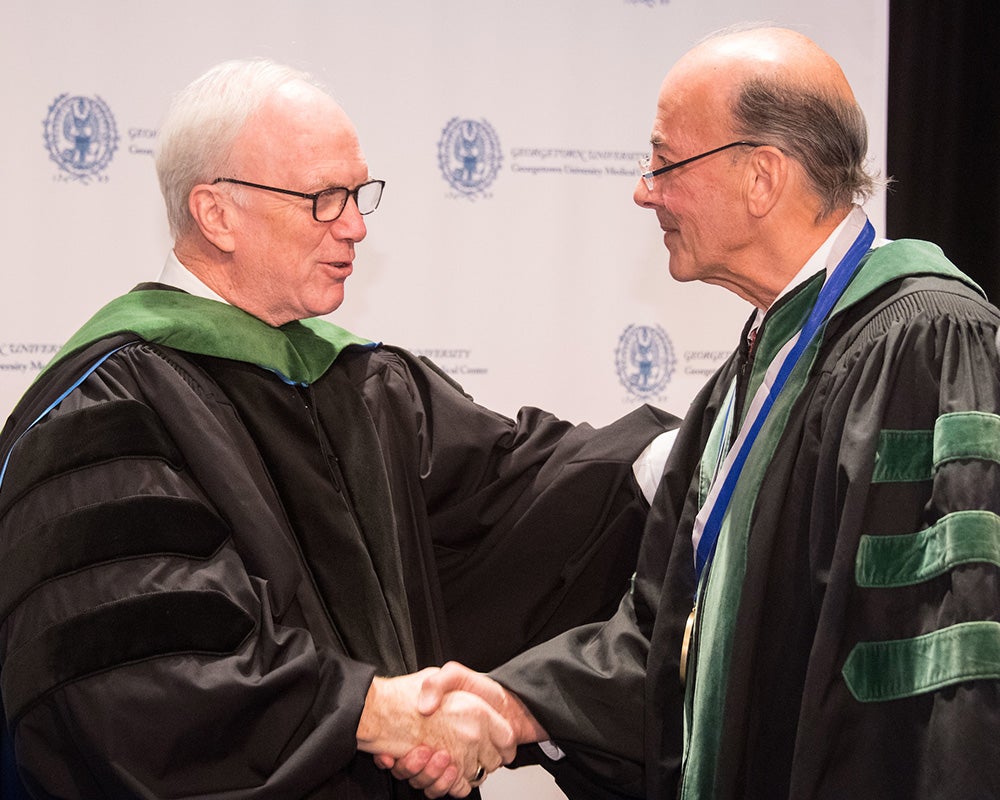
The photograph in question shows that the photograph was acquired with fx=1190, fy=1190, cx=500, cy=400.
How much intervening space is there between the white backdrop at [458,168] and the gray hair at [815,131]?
191 cm

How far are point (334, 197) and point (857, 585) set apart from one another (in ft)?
5.04

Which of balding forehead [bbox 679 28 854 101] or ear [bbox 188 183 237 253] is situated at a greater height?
balding forehead [bbox 679 28 854 101]

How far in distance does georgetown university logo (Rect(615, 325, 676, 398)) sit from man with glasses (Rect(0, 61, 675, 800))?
1.23m

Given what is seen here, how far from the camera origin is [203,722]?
7.45 ft

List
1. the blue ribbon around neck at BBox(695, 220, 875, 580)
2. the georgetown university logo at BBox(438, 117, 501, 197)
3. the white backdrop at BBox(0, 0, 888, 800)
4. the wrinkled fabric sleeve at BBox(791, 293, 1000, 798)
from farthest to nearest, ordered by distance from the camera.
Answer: the georgetown university logo at BBox(438, 117, 501, 197)
the white backdrop at BBox(0, 0, 888, 800)
the blue ribbon around neck at BBox(695, 220, 875, 580)
the wrinkled fabric sleeve at BBox(791, 293, 1000, 798)

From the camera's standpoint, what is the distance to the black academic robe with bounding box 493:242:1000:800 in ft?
6.36

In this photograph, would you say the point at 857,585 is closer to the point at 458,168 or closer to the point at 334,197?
the point at 334,197

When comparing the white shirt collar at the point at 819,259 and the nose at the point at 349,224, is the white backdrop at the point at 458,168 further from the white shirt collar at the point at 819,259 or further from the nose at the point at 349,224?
the white shirt collar at the point at 819,259

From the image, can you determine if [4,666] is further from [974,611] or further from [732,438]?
[974,611]

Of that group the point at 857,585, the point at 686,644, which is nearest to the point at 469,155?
the point at 686,644

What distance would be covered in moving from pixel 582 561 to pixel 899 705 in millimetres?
1206

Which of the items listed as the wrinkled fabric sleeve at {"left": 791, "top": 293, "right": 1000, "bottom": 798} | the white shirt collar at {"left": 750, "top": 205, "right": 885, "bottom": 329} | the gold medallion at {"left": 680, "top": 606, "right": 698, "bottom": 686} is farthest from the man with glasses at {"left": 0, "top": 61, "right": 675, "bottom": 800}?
the wrinkled fabric sleeve at {"left": 791, "top": 293, "right": 1000, "bottom": 798}

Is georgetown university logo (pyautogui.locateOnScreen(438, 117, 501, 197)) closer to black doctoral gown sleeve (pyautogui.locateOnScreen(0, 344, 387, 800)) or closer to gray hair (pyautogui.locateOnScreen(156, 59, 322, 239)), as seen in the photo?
gray hair (pyautogui.locateOnScreen(156, 59, 322, 239))

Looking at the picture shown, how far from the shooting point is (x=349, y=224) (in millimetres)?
2900
